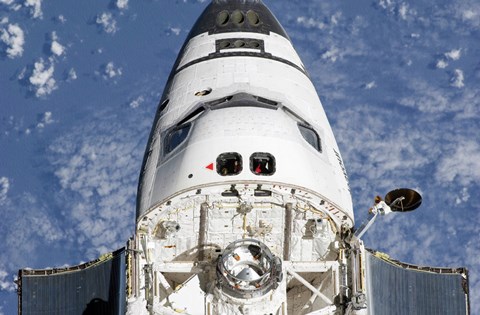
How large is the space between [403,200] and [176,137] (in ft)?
21.1

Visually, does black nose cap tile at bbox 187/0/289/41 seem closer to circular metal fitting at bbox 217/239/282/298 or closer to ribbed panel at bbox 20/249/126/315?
ribbed panel at bbox 20/249/126/315

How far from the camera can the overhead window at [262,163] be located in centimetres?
3078

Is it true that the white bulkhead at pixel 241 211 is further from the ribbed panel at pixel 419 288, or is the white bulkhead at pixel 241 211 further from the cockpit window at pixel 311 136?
the ribbed panel at pixel 419 288

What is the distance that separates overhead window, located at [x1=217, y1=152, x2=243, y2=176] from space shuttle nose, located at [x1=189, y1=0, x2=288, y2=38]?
7.84 metres

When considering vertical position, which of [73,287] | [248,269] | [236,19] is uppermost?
[236,19]

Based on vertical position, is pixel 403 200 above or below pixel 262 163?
below

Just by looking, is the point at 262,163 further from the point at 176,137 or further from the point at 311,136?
the point at 176,137

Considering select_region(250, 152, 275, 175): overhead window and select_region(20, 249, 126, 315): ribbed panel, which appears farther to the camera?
select_region(20, 249, 126, 315): ribbed panel

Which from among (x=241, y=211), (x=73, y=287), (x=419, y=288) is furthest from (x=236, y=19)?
(x=419, y=288)

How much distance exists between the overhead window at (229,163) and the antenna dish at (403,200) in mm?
3683

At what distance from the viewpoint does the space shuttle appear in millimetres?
29953

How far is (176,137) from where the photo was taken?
32969 millimetres

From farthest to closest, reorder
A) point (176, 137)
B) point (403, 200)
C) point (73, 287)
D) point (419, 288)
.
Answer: point (419, 288) < point (73, 287) < point (176, 137) < point (403, 200)

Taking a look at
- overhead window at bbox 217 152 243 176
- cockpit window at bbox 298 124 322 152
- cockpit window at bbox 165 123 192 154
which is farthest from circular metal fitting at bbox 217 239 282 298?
cockpit window at bbox 298 124 322 152
